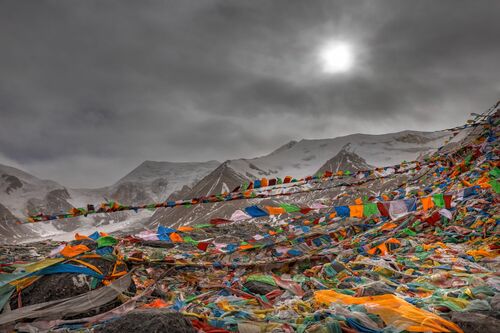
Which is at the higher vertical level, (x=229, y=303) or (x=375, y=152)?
(x=375, y=152)

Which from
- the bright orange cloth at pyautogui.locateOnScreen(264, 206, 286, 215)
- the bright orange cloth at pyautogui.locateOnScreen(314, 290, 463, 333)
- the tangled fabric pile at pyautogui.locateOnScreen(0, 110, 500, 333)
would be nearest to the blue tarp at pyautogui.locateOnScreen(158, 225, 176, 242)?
the tangled fabric pile at pyautogui.locateOnScreen(0, 110, 500, 333)

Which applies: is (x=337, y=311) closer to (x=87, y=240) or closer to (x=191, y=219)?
(x=87, y=240)

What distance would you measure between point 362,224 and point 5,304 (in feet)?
40.0

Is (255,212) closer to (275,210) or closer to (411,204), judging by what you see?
(275,210)

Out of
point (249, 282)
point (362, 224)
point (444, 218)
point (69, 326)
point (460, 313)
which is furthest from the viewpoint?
point (362, 224)

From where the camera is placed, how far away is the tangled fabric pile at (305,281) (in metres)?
3.69

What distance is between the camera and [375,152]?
19912 centimetres

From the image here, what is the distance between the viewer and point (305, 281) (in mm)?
6785

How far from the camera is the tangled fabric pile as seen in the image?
3.69 m

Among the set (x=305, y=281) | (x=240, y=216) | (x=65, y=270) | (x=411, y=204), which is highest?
(x=411, y=204)

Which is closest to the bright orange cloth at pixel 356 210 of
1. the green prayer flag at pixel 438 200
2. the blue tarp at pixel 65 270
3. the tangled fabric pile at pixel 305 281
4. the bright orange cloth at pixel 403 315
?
the tangled fabric pile at pixel 305 281

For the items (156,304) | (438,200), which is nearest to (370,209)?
(438,200)

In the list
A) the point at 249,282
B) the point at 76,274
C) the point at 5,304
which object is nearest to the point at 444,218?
the point at 249,282

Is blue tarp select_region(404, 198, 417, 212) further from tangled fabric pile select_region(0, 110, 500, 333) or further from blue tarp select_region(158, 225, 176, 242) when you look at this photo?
blue tarp select_region(158, 225, 176, 242)
